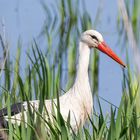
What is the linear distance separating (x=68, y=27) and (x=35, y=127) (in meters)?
6.87

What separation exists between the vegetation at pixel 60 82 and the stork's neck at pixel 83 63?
166 millimetres

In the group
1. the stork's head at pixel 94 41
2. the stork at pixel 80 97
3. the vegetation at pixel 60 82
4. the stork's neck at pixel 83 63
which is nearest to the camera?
the vegetation at pixel 60 82

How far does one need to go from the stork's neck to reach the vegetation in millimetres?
166

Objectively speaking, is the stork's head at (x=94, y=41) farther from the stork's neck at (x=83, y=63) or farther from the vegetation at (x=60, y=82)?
the vegetation at (x=60, y=82)

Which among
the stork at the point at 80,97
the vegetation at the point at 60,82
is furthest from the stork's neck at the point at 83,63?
the vegetation at the point at 60,82

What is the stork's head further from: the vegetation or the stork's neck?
the vegetation

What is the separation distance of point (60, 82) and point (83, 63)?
6.22 feet

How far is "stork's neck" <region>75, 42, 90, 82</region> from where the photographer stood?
5.52 meters

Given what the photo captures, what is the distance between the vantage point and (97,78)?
827 centimetres

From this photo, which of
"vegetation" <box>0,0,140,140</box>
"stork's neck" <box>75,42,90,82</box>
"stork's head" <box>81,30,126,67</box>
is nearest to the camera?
"vegetation" <box>0,0,140,140</box>

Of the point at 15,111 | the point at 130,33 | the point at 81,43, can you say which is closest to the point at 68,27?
the point at 81,43

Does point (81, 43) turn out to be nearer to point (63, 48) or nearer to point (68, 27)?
point (63, 48)

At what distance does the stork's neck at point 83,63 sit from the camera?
5.52 metres

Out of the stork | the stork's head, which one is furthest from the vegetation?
the stork's head
